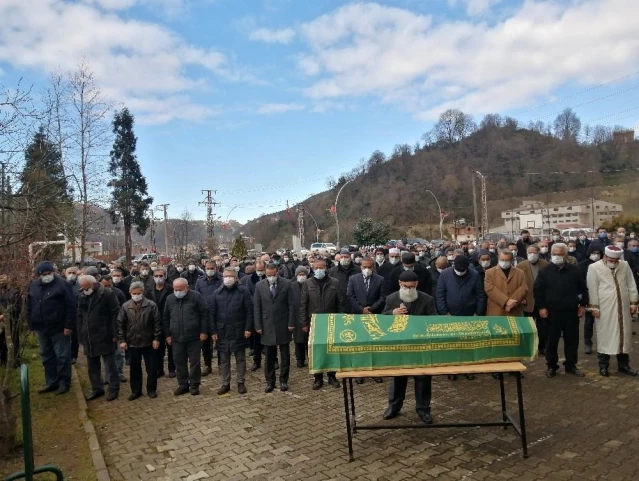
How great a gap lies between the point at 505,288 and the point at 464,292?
2.10ft

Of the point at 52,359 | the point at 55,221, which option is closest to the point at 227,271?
the point at 55,221

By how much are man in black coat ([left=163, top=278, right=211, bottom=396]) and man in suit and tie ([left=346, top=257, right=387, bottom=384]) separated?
8.31ft

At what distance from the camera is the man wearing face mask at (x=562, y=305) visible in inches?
299

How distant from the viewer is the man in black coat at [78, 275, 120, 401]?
25.6 feet

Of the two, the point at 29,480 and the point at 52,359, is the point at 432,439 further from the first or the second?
the point at 52,359

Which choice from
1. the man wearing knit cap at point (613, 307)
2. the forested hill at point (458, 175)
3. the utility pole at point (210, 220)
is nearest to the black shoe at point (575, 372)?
the man wearing knit cap at point (613, 307)

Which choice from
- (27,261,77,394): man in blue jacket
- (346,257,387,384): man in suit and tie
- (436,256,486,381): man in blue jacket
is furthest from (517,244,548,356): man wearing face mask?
(27,261,77,394): man in blue jacket

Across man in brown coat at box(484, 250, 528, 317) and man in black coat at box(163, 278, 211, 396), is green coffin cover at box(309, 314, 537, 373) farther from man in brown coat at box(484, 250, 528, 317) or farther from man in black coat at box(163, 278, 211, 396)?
man in black coat at box(163, 278, 211, 396)

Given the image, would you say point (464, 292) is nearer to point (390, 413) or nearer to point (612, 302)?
point (612, 302)

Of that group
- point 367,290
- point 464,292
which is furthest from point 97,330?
point 464,292

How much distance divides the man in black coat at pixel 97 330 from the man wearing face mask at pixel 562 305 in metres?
6.72

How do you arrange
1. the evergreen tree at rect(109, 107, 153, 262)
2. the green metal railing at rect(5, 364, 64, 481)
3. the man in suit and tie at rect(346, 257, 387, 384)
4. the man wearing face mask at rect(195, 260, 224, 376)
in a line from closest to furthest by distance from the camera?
the green metal railing at rect(5, 364, 64, 481), the man in suit and tie at rect(346, 257, 387, 384), the man wearing face mask at rect(195, 260, 224, 376), the evergreen tree at rect(109, 107, 153, 262)

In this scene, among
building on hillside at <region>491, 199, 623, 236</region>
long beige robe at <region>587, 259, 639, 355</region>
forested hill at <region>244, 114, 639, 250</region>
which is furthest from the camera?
building on hillside at <region>491, 199, 623, 236</region>

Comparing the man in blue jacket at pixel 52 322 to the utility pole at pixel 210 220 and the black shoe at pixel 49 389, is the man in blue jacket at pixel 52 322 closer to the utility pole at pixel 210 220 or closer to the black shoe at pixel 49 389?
the black shoe at pixel 49 389
